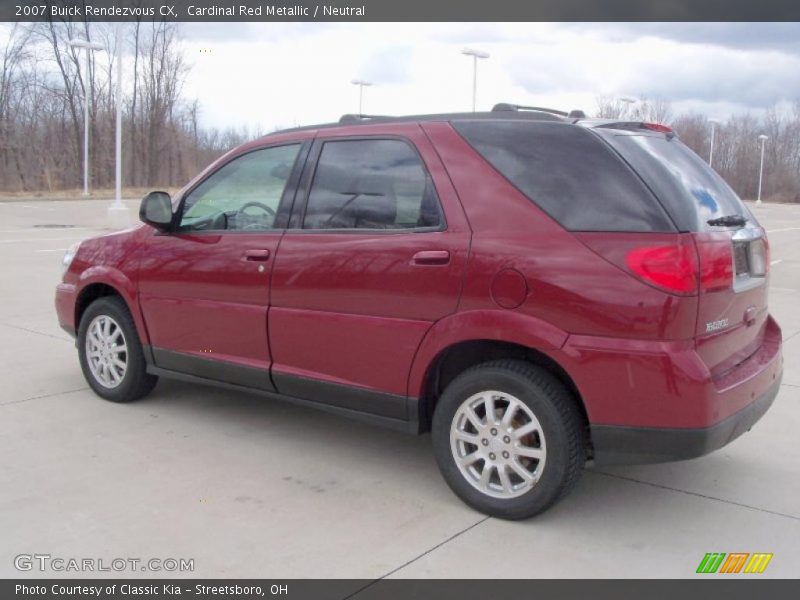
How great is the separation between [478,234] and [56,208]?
3035 cm

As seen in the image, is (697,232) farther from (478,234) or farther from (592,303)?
(478,234)

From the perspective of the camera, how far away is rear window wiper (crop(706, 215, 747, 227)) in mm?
3643

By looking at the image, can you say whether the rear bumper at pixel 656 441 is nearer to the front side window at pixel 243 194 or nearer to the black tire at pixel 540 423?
the black tire at pixel 540 423

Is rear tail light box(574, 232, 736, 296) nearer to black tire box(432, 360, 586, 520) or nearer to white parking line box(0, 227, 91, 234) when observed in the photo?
black tire box(432, 360, 586, 520)

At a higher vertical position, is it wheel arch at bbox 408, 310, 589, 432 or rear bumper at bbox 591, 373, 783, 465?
wheel arch at bbox 408, 310, 589, 432

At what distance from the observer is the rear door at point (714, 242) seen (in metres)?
3.45

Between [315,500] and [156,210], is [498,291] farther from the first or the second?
[156,210]

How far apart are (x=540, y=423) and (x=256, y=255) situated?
190 cm

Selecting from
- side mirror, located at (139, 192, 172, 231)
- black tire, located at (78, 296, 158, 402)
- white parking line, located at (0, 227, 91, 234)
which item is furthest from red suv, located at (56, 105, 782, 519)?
white parking line, located at (0, 227, 91, 234)

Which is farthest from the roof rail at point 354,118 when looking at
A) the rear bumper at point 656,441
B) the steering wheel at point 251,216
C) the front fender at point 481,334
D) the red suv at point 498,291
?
the rear bumper at point 656,441

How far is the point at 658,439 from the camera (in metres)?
3.43

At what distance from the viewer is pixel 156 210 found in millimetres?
5043

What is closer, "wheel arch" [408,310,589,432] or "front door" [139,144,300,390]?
"wheel arch" [408,310,589,432]

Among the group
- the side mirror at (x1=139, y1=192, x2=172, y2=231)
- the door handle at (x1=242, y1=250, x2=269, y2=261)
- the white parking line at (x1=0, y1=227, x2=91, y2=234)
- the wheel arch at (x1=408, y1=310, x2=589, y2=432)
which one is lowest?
the white parking line at (x1=0, y1=227, x2=91, y2=234)
